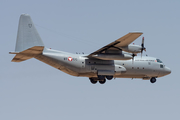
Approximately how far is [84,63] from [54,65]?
110 inches

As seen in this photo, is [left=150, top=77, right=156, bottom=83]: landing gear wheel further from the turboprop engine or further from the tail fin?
the tail fin

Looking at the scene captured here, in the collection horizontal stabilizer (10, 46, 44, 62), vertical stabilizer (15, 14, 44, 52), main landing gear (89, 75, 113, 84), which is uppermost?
vertical stabilizer (15, 14, 44, 52)

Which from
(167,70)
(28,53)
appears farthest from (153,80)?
(28,53)

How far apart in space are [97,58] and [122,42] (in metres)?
3.53

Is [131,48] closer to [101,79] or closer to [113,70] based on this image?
[113,70]

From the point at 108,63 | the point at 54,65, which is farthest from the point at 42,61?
the point at 108,63

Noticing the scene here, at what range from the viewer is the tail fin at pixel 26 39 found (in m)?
36.2

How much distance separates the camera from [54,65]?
1506 inches

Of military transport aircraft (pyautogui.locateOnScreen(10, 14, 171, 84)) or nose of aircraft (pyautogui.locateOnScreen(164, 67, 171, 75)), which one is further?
nose of aircraft (pyautogui.locateOnScreen(164, 67, 171, 75))

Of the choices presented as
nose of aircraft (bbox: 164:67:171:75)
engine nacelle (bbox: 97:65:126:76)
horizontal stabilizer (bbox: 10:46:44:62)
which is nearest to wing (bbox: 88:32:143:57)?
engine nacelle (bbox: 97:65:126:76)

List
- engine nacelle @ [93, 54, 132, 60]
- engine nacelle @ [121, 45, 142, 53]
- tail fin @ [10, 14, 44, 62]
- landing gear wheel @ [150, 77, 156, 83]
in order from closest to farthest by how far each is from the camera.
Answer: tail fin @ [10, 14, 44, 62] < engine nacelle @ [121, 45, 142, 53] < engine nacelle @ [93, 54, 132, 60] < landing gear wheel @ [150, 77, 156, 83]

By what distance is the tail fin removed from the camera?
36.2 meters

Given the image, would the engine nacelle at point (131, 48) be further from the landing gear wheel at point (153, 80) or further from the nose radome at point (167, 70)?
the nose radome at point (167, 70)

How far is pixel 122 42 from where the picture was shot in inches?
1435
